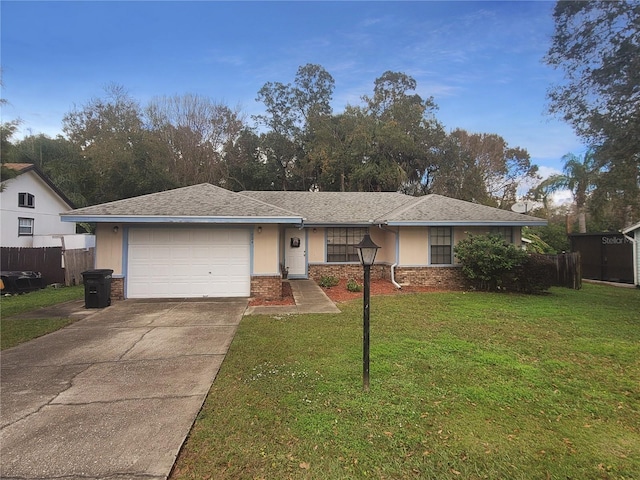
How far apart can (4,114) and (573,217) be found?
→ 35831mm

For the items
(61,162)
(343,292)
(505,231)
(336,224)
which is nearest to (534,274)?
(505,231)

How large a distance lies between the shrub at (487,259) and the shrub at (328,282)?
4.50m

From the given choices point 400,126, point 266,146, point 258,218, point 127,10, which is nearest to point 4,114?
point 127,10

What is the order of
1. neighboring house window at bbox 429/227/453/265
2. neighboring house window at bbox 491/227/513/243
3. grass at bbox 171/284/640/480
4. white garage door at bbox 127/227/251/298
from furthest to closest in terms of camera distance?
neighboring house window at bbox 491/227/513/243 → neighboring house window at bbox 429/227/453/265 → white garage door at bbox 127/227/251/298 → grass at bbox 171/284/640/480

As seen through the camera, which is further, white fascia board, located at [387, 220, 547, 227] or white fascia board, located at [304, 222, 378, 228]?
white fascia board, located at [304, 222, 378, 228]

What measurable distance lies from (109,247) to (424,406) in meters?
9.69

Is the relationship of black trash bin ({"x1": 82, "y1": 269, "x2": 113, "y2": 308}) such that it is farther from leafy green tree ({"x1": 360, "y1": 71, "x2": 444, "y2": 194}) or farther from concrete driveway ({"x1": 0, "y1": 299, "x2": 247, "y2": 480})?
leafy green tree ({"x1": 360, "y1": 71, "x2": 444, "y2": 194})

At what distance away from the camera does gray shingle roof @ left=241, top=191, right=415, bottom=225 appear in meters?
13.7

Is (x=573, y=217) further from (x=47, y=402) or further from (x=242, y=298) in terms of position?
(x=47, y=402)

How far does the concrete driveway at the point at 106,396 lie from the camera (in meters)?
2.72

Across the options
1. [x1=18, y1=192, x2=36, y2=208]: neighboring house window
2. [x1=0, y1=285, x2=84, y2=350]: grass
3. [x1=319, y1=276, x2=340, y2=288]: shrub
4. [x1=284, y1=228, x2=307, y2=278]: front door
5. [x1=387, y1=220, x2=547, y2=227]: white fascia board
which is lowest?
[x1=0, y1=285, x2=84, y2=350]: grass

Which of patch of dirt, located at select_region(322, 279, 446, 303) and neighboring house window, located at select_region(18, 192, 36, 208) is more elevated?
neighboring house window, located at select_region(18, 192, 36, 208)

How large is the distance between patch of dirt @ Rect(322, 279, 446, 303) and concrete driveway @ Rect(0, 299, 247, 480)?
4.21 metres

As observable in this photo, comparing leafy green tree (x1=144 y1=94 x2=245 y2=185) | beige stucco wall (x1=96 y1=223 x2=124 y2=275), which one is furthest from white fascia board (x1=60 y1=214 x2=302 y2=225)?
leafy green tree (x1=144 y1=94 x2=245 y2=185)
